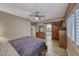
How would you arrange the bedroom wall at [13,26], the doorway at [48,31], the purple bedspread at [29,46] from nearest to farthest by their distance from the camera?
1. the purple bedspread at [29,46]
2. the bedroom wall at [13,26]
3. the doorway at [48,31]

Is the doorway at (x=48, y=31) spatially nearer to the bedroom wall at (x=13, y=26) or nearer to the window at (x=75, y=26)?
the bedroom wall at (x=13, y=26)

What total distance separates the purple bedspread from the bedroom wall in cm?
11

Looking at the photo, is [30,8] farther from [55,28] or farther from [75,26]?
[75,26]

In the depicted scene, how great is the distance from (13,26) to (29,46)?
1.56 ft

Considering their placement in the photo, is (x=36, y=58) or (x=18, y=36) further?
(x=18, y=36)

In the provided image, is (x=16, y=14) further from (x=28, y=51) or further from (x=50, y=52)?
(x=50, y=52)

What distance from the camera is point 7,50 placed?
7.00ft

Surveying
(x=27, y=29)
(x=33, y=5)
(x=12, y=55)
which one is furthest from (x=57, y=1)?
(x=12, y=55)

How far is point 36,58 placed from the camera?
6.78 feet

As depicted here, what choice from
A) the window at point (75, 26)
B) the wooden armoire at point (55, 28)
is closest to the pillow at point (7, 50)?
the wooden armoire at point (55, 28)

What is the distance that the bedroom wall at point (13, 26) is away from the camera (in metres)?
2.20

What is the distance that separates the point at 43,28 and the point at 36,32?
15 cm

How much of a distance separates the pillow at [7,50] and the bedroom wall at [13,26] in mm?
128

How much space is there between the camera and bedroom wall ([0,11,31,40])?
2.20 meters
